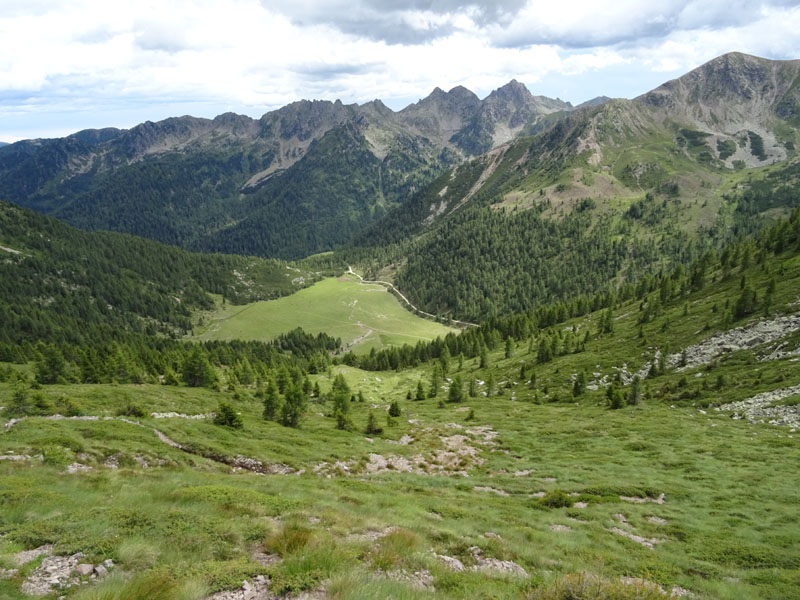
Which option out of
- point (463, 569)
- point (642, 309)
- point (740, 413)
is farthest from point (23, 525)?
point (642, 309)

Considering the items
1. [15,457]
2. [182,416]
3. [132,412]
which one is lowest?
[182,416]

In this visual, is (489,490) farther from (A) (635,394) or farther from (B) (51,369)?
(B) (51,369)

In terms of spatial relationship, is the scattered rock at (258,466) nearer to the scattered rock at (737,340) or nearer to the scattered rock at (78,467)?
the scattered rock at (78,467)

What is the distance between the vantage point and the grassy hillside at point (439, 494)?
12.9 metres

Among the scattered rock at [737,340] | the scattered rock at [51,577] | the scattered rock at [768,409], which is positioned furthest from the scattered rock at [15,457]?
the scattered rock at [737,340]

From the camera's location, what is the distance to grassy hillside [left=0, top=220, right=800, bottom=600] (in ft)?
42.3

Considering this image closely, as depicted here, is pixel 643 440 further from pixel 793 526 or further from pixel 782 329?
pixel 782 329

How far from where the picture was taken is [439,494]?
2986cm

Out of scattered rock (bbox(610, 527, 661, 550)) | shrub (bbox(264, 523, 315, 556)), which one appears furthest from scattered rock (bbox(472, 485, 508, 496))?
shrub (bbox(264, 523, 315, 556))

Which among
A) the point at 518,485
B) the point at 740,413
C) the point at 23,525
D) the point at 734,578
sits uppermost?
the point at 23,525

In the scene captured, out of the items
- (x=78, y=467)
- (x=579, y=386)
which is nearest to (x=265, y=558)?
(x=78, y=467)

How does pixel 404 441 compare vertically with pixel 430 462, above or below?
below

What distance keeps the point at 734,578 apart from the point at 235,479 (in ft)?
91.4

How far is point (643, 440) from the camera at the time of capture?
168ft
